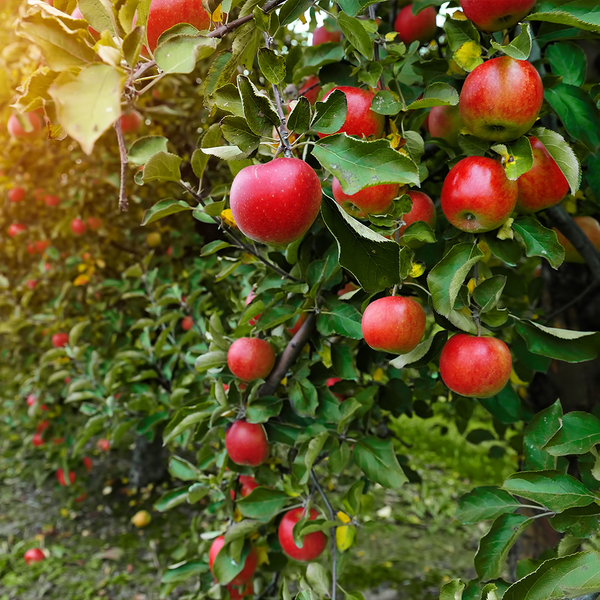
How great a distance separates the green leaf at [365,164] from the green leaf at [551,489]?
1.66 ft

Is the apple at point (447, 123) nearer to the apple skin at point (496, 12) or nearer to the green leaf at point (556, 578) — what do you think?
the apple skin at point (496, 12)

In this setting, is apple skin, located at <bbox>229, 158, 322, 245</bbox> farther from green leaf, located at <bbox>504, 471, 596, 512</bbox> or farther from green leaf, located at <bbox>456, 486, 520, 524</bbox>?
green leaf, located at <bbox>456, 486, 520, 524</bbox>

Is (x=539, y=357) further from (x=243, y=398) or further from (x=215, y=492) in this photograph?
(x=215, y=492)

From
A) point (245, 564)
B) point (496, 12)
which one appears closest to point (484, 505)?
point (245, 564)

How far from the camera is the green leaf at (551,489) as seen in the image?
2.31 ft

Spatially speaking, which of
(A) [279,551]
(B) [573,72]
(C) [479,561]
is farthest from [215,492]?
(B) [573,72]

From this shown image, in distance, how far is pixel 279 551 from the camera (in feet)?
4.27

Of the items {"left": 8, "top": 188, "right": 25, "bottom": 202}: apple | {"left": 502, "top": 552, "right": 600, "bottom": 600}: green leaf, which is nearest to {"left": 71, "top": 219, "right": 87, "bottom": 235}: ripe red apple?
{"left": 8, "top": 188, "right": 25, "bottom": 202}: apple

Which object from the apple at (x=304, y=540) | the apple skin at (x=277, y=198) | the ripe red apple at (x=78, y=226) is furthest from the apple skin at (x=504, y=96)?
the ripe red apple at (x=78, y=226)

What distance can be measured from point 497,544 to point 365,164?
67 cm

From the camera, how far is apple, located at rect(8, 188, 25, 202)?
2479 mm

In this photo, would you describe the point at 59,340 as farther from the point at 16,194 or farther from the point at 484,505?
the point at 484,505

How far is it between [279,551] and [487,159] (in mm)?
1128

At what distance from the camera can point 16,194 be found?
2484 mm
